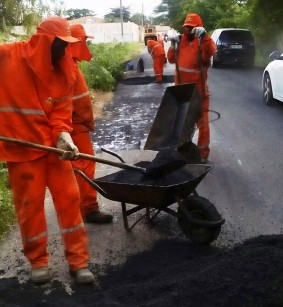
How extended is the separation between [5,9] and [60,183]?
15.2m

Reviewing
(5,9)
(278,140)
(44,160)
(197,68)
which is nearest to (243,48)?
(5,9)

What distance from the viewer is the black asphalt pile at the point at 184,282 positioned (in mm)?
3031

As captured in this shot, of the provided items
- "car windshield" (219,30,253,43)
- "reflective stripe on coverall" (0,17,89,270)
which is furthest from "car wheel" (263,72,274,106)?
"car windshield" (219,30,253,43)

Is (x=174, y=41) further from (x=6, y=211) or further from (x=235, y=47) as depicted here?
(x=235, y=47)

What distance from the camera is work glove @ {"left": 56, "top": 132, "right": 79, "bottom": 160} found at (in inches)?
140

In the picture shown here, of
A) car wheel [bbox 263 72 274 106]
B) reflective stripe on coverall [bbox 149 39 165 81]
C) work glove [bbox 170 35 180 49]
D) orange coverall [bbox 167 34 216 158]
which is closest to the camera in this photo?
orange coverall [bbox 167 34 216 158]

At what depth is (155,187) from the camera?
150 inches

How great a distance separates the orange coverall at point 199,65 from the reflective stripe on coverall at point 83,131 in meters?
2.04

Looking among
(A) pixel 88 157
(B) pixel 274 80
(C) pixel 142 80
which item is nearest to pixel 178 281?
(A) pixel 88 157

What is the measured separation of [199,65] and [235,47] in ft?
51.0

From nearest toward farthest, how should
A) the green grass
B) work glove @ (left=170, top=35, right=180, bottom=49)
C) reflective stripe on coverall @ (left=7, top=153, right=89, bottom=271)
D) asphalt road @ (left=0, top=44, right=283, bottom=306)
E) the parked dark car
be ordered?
reflective stripe on coverall @ (left=7, top=153, right=89, bottom=271) < asphalt road @ (left=0, top=44, right=283, bottom=306) < the green grass < work glove @ (left=170, top=35, right=180, bottom=49) < the parked dark car

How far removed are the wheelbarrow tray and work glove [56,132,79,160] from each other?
544 millimetres

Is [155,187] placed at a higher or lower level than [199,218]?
higher

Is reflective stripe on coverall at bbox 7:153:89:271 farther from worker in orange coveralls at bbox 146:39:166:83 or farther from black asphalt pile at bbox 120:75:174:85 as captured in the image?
black asphalt pile at bbox 120:75:174:85
